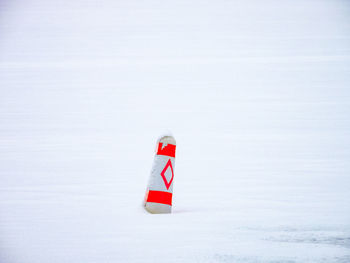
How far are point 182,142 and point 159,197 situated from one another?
12.2ft

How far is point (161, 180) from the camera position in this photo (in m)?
3.02

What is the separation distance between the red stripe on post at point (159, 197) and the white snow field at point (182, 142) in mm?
128

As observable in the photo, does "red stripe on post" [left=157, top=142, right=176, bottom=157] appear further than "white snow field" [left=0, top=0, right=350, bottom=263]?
Yes

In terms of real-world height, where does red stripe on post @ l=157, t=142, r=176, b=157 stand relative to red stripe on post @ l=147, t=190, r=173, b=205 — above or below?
above

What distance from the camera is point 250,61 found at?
1340cm

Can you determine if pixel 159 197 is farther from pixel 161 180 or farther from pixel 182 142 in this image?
pixel 182 142

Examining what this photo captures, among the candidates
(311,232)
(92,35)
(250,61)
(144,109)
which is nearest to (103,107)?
(144,109)

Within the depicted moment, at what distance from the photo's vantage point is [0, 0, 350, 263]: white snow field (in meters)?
2.22

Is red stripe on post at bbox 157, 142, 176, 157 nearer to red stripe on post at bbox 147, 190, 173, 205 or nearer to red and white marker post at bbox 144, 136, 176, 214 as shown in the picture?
red and white marker post at bbox 144, 136, 176, 214

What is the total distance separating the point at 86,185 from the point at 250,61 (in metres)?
9.93

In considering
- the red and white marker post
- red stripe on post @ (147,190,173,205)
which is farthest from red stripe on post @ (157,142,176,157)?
red stripe on post @ (147,190,173,205)

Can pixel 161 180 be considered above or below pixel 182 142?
below

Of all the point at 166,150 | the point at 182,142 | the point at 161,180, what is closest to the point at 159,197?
the point at 161,180

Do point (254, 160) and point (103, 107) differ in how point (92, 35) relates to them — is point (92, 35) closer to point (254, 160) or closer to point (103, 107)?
point (103, 107)
